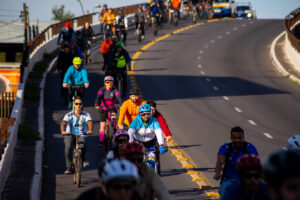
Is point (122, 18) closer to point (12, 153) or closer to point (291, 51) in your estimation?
point (291, 51)

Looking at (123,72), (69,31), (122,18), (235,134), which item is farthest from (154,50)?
(235,134)

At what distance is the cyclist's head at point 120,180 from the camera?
4.77 meters

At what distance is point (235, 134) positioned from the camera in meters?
8.82

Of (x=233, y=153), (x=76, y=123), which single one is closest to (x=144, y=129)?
(x=76, y=123)

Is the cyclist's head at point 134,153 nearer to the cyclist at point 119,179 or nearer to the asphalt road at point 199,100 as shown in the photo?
the cyclist at point 119,179

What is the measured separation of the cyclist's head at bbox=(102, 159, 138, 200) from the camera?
477 cm

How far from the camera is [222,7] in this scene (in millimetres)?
63812

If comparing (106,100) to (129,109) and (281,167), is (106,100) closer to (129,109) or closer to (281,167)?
(129,109)

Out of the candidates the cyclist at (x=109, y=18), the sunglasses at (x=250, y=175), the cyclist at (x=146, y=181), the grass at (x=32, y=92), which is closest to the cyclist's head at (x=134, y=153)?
the cyclist at (x=146, y=181)

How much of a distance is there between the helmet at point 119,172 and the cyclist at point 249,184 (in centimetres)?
167

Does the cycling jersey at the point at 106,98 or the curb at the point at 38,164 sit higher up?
the cycling jersey at the point at 106,98

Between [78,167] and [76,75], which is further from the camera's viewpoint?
[76,75]

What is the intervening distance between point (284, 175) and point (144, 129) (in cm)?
777

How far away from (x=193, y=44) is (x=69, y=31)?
17925 mm
